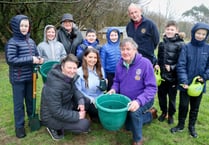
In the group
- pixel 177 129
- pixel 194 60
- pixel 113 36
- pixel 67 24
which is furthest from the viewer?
pixel 67 24

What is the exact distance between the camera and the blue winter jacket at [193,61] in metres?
3.01

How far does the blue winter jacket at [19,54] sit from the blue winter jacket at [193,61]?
201 cm

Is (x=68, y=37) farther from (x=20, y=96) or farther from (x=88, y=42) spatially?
(x=20, y=96)

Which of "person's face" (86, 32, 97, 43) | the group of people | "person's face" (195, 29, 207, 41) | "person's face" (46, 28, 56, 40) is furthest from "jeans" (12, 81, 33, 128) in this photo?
"person's face" (195, 29, 207, 41)

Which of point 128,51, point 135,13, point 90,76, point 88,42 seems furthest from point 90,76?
point 135,13

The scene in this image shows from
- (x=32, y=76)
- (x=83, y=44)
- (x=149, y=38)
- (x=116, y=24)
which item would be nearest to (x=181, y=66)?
(x=149, y=38)

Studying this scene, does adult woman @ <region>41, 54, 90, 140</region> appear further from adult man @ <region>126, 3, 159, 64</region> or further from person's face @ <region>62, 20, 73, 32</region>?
adult man @ <region>126, 3, 159, 64</region>

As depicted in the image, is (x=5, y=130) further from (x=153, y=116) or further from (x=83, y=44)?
(x=153, y=116)

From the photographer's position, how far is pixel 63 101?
2955 mm

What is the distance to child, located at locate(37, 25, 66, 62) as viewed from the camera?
3602 mm

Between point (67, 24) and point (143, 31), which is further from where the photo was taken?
point (67, 24)

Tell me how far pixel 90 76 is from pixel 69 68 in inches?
21.1

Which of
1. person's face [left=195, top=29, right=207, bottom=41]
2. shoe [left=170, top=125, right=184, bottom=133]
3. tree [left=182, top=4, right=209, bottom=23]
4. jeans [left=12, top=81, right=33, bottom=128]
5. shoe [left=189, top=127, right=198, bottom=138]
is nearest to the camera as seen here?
person's face [left=195, top=29, right=207, bottom=41]

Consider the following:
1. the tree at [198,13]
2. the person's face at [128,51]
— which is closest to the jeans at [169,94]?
the person's face at [128,51]
